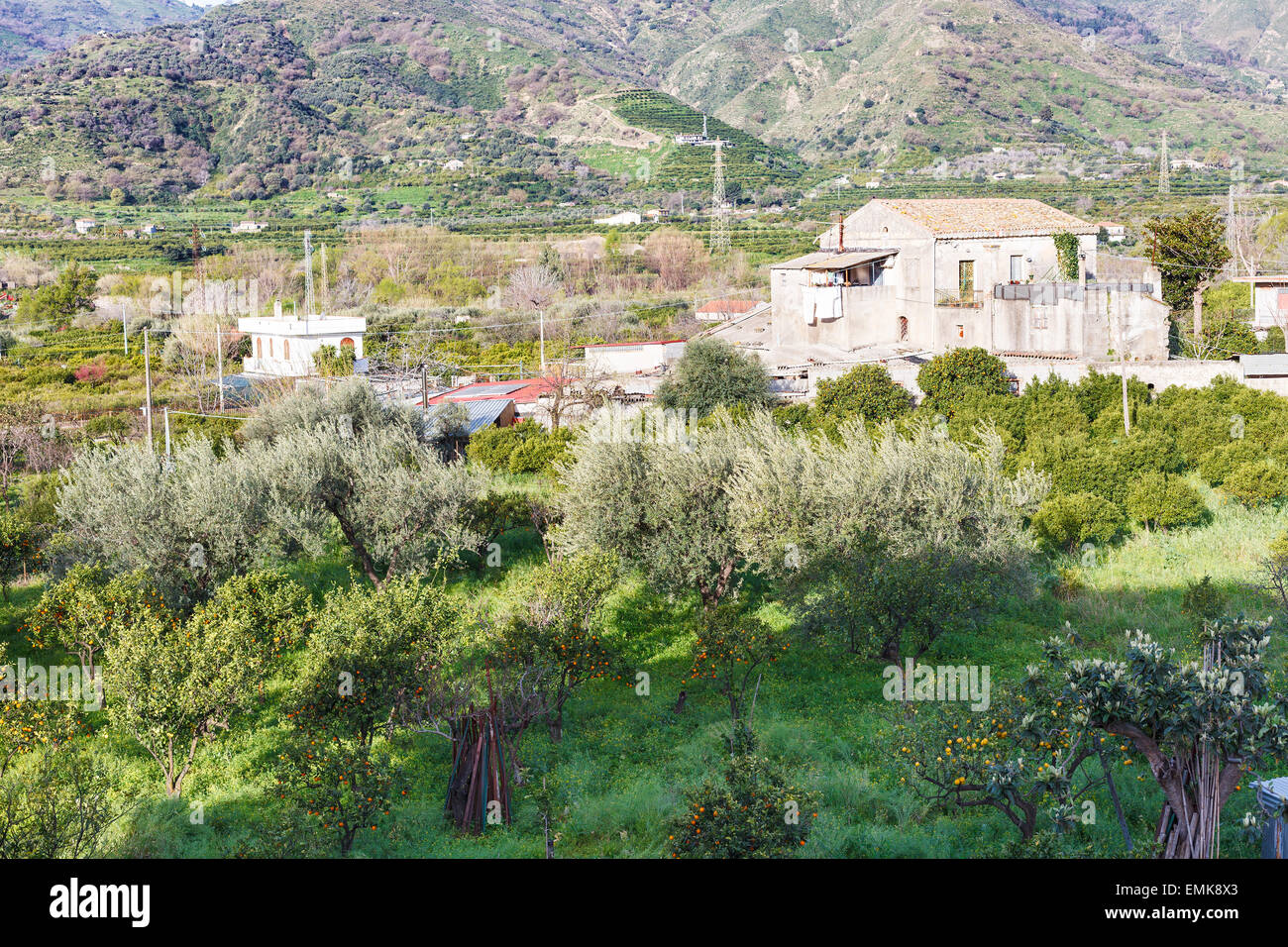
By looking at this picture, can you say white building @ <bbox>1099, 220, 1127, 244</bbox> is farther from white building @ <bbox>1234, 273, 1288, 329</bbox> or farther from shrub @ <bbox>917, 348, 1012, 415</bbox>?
shrub @ <bbox>917, 348, 1012, 415</bbox>

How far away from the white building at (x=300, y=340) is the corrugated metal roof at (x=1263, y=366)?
3351 cm

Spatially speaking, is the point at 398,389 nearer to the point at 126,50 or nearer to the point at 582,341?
the point at 582,341

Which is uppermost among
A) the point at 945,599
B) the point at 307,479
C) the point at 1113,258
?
the point at 1113,258

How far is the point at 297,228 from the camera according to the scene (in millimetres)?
92250

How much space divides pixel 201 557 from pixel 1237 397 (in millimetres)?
26414

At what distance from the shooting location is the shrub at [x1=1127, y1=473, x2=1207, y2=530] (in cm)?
2458

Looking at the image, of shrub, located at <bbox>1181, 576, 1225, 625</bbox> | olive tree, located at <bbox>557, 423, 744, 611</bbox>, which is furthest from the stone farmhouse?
olive tree, located at <bbox>557, 423, 744, 611</bbox>

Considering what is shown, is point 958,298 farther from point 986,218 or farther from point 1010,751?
point 1010,751

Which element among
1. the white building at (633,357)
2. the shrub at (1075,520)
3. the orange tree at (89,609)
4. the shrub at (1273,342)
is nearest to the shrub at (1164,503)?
the shrub at (1075,520)

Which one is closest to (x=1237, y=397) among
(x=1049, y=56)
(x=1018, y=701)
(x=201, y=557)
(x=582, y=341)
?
(x=1018, y=701)

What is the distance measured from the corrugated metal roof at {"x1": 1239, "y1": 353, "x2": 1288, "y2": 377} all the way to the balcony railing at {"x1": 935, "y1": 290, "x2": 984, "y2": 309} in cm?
875

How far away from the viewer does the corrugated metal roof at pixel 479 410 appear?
33.2 m

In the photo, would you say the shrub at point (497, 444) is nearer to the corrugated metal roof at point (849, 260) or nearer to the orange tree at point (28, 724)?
the corrugated metal roof at point (849, 260)

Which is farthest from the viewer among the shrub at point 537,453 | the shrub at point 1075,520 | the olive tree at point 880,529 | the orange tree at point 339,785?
the shrub at point 537,453
